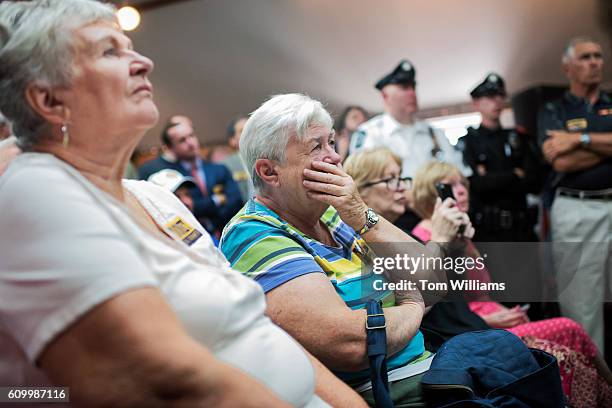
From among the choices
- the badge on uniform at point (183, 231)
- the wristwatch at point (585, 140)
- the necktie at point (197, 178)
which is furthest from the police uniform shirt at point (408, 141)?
the badge on uniform at point (183, 231)

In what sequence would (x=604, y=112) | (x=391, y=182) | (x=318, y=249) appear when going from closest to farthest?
(x=318, y=249)
(x=391, y=182)
(x=604, y=112)

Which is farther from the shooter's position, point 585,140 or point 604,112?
point 604,112

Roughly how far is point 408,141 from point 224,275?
2.65 m

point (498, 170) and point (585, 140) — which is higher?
point (585, 140)

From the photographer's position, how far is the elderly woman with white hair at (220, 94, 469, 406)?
4.57ft

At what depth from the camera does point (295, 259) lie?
1.45 metres

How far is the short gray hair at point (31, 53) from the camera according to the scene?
100 centimetres

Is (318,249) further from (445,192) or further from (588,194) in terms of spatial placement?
(588,194)

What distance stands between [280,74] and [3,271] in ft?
16.3

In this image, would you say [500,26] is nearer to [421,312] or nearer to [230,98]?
[230,98]

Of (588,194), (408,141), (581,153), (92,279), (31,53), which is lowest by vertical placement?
(588,194)

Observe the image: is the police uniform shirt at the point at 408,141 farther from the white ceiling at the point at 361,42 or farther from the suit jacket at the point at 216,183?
the white ceiling at the point at 361,42
